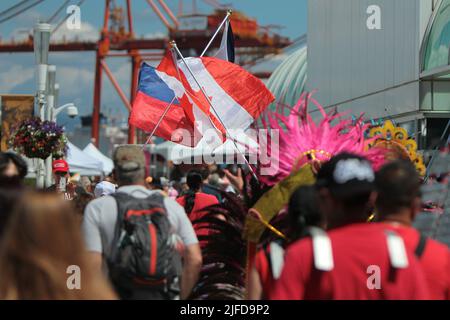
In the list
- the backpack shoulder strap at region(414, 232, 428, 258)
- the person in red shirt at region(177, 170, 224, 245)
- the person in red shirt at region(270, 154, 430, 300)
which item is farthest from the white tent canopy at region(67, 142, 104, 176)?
the person in red shirt at region(270, 154, 430, 300)

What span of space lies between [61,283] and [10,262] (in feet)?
0.59

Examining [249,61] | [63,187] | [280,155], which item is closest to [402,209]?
[280,155]

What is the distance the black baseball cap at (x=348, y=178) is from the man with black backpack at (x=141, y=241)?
1.30 meters

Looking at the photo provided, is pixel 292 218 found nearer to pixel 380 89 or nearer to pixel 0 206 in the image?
pixel 0 206

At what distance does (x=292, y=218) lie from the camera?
4.64m

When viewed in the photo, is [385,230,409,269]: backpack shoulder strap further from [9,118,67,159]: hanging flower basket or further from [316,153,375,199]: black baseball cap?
[9,118,67,159]: hanging flower basket

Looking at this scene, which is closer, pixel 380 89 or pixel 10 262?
pixel 10 262

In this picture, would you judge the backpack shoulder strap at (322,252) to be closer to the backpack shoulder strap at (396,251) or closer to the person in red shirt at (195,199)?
the backpack shoulder strap at (396,251)

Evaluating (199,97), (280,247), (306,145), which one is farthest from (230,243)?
(199,97)

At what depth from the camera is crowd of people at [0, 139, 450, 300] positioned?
10.7ft

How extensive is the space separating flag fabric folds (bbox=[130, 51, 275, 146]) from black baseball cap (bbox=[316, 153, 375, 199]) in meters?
5.11
